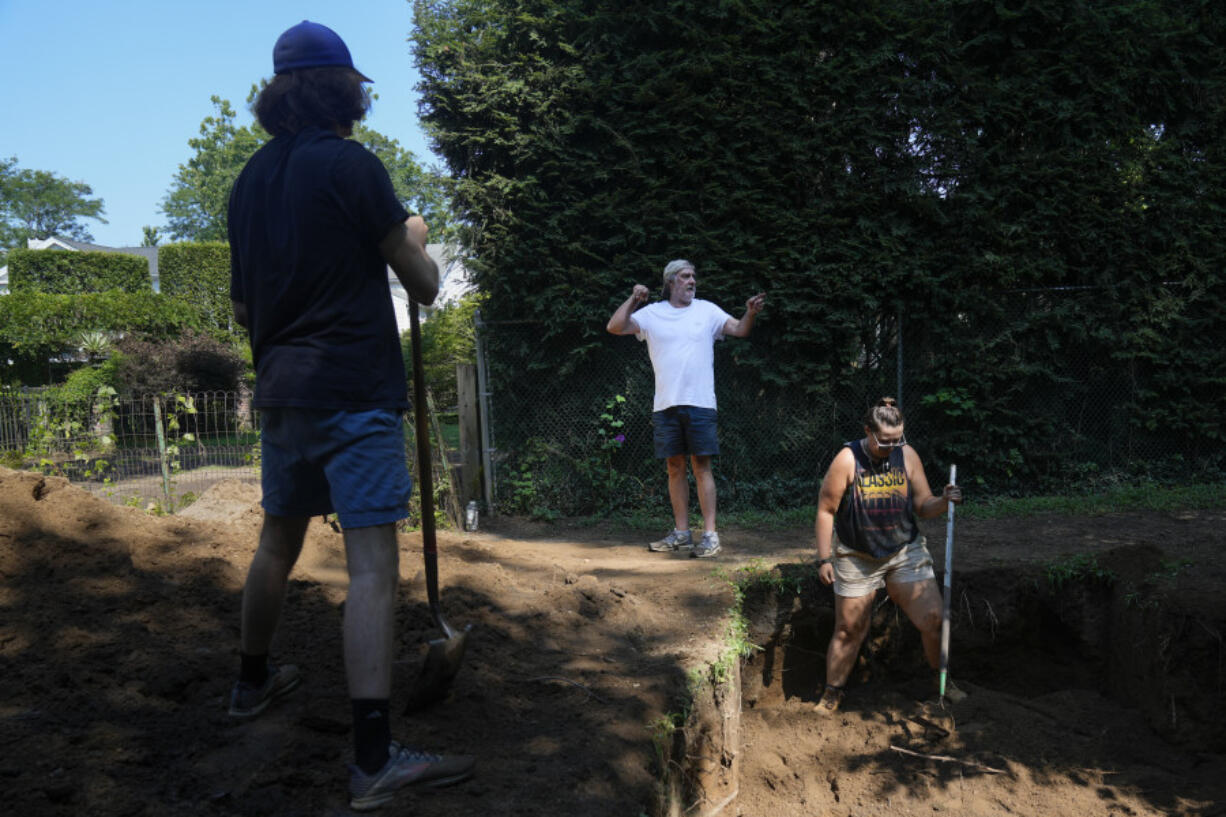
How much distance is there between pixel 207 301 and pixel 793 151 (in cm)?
1858

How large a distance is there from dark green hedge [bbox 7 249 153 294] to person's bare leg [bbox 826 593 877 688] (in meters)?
20.5

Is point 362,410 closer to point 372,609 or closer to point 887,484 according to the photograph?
point 372,609

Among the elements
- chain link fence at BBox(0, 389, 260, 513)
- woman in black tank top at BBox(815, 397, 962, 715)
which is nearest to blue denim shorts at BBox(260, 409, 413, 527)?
woman in black tank top at BBox(815, 397, 962, 715)

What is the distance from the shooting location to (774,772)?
4.33 m

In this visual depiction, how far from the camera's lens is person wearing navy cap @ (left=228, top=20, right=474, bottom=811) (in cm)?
223

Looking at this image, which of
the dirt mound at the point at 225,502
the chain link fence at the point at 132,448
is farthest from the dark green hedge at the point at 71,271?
the dirt mound at the point at 225,502

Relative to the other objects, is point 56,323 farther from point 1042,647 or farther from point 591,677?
point 1042,647

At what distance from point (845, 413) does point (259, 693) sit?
608cm

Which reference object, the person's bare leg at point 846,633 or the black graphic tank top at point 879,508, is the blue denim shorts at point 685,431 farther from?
the person's bare leg at point 846,633

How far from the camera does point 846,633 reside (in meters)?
4.70

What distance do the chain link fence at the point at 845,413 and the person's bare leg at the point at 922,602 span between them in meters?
2.92

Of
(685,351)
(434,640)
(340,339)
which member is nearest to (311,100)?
(340,339)

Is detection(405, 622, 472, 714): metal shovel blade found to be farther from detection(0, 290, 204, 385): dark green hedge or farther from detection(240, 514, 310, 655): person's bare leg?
detection(0, 290, 204, 385): dark green hedge

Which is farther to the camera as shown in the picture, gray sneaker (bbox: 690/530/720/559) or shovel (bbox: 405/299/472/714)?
gray sneaker (bbox: 690/530/720/559)
